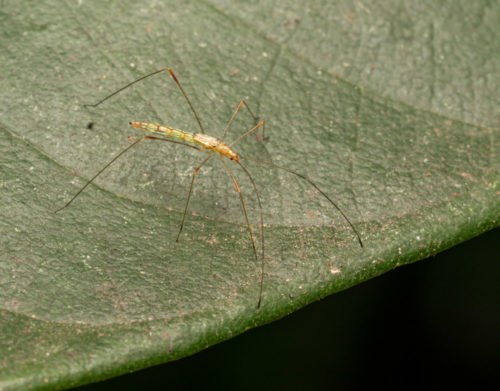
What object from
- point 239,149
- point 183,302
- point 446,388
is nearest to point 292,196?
point 239,149

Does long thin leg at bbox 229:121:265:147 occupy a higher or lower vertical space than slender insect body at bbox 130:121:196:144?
higher

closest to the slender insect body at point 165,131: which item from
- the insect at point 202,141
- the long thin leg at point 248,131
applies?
the insect at point 202,141

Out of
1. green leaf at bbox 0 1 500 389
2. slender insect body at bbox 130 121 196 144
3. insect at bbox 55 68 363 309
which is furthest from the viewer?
slender insect body at bbox 130 121 196 144

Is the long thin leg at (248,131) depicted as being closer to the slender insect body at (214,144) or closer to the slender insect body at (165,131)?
the slender insect body at (214,144)

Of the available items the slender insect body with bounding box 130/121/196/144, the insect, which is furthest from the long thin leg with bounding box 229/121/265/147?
the slender insect body with bounding box 130/121/196/144

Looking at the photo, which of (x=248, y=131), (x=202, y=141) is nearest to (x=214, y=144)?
(x=202, y=141)

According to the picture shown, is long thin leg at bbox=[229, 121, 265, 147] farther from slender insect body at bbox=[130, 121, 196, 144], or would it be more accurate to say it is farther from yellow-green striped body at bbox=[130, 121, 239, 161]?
slender insect body at bbox=[130, 121, 196, 144]

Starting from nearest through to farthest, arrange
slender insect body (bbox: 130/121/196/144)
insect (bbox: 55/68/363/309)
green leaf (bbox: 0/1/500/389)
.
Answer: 1. green leaf (bbox: 0/1/500/389)
2. insect (bbox: 55/68/363/309)
3. slender insect body (bbox: 130/121/196/144)

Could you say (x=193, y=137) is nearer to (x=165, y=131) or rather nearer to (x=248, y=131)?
(x=165, y=131)
